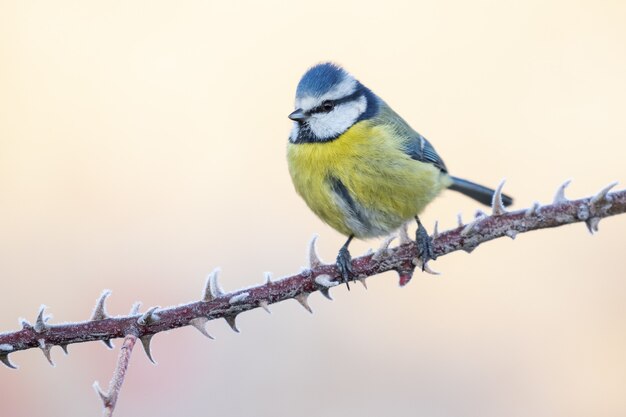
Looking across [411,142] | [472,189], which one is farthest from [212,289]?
[472,189]

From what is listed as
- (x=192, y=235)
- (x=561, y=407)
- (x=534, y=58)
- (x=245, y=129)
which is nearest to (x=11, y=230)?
(x=192, y=235)

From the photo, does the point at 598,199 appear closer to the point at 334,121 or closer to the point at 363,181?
the point at 363,181

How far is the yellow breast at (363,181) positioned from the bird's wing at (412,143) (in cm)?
8

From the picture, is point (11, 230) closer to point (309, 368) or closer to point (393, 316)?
point (309, 368)

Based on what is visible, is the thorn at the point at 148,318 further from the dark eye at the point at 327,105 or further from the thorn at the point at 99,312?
the dark eye at the point at 327,105

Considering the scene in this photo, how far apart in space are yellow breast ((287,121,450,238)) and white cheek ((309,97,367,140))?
0.15 ft

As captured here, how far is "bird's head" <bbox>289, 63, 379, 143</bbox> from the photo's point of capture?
3.92m

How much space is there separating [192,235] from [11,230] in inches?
54.6

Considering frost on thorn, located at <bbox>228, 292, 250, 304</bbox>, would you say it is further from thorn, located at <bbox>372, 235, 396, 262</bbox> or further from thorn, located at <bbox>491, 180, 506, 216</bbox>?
thorn, located at <bbox>491, 180, 506, 216</bbox>

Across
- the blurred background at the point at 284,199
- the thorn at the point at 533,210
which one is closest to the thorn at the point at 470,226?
the thorn at the point at 533,210

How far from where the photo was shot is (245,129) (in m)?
7.52

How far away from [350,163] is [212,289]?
2.02 metres

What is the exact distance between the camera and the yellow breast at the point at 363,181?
3.80m

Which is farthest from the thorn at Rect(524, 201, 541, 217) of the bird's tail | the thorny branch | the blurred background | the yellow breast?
the blurred background
